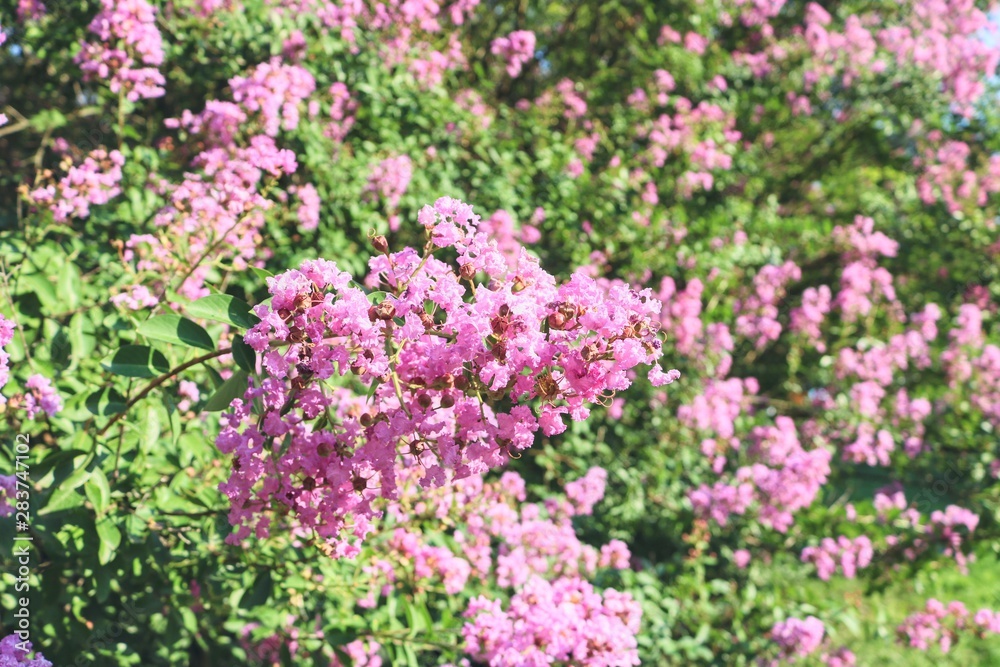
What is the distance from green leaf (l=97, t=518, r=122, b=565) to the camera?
5.05 ft

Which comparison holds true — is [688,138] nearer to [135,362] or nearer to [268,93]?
[268,93]

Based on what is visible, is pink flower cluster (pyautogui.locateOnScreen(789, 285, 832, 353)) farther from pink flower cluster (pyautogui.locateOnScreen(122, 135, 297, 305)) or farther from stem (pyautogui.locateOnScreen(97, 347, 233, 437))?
stem (pyautogui.locateOnScreen(97, 347, 233, 437))

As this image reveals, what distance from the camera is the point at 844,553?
379cm

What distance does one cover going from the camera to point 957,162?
5.43 meters

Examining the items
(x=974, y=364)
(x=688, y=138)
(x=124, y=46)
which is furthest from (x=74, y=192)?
(x=974, y=364)

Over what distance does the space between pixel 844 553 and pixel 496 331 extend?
3.31m

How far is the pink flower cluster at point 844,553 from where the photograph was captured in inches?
146

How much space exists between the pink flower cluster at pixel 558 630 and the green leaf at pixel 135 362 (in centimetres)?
→ 92

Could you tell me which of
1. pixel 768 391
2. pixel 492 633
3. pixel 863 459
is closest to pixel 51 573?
pixel 492 633

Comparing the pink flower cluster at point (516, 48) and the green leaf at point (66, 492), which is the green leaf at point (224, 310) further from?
the pink flower cluster at point (516, 48)

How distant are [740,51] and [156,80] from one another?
4184mm

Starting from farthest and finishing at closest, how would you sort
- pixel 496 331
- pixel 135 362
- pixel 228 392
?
1. pixel 135 362
2. pixel 228 392
3. pixel 496 331

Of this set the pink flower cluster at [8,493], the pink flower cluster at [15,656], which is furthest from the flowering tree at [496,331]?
the pink flower cluster at [15,656]

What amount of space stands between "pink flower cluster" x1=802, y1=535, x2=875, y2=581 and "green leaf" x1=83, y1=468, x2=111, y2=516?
3.18 meters
